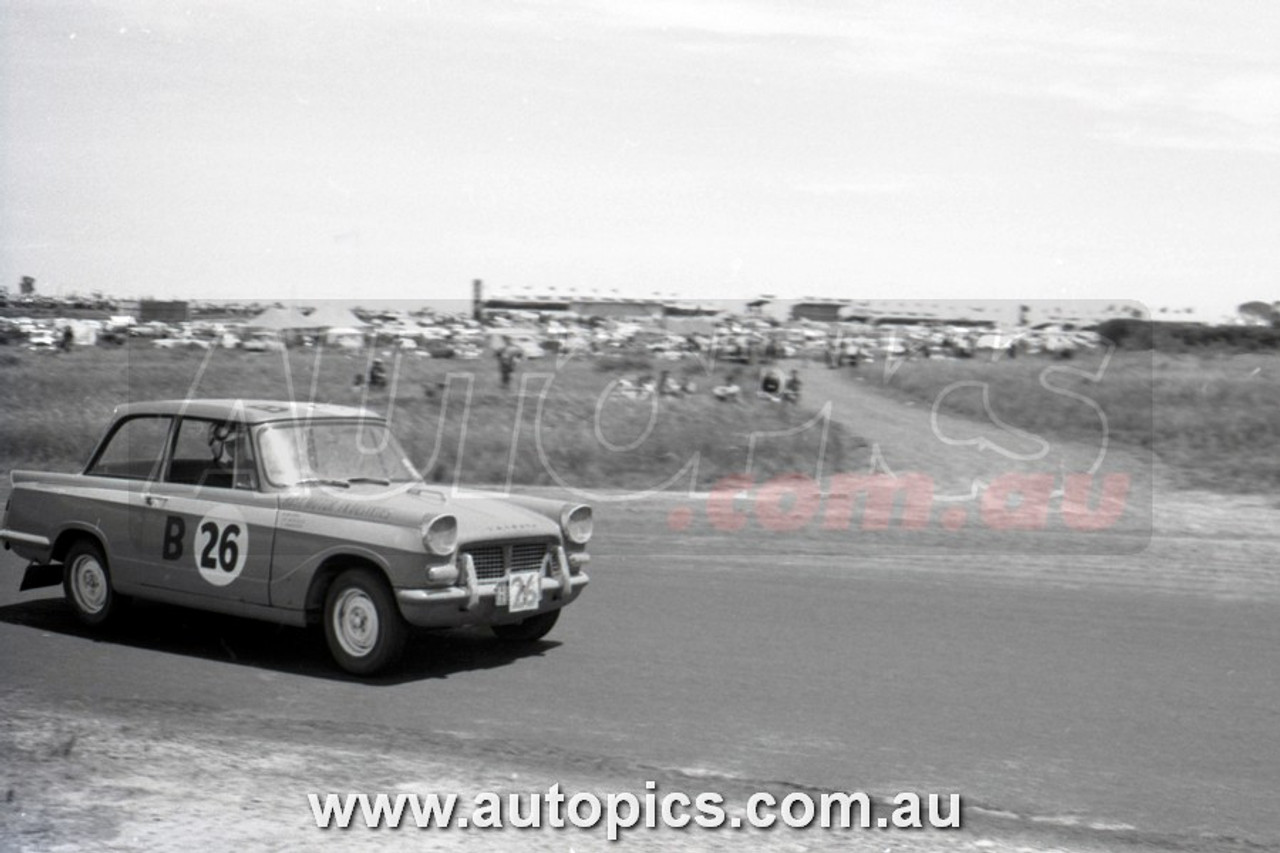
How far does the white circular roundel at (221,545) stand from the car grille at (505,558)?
146 cm

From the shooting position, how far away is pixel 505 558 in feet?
Answer: 27.5

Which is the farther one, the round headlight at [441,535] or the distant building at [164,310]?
the distant building at [164,310]

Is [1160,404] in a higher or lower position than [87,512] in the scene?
higher

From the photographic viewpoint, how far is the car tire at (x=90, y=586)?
9.13 metres

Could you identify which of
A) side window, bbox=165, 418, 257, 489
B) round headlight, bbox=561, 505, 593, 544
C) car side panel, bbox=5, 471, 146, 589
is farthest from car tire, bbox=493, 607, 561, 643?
car side panel, bbox=5, 471, 146, 589

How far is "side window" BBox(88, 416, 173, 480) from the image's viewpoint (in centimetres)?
910

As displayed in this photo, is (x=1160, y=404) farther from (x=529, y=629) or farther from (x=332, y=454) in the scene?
(x=332, y=454)

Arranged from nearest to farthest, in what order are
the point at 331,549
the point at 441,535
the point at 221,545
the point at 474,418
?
the point at 441,535 < the point at 331,549 < the point at 221,545 < the point at 474,418

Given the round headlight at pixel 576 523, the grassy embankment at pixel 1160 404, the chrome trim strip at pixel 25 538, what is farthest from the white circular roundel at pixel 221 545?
the grassy embankment at pixel 1160 404

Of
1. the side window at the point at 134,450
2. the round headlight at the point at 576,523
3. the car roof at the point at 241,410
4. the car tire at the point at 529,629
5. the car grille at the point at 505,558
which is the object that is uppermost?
the car roof at the point at 241,410

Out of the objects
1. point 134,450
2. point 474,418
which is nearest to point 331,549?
point 134,450

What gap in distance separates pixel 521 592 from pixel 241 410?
221 centimetres

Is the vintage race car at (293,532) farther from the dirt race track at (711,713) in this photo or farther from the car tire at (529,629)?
the dirt race track at (711,713)

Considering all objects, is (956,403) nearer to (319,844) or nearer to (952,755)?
(952,755)
